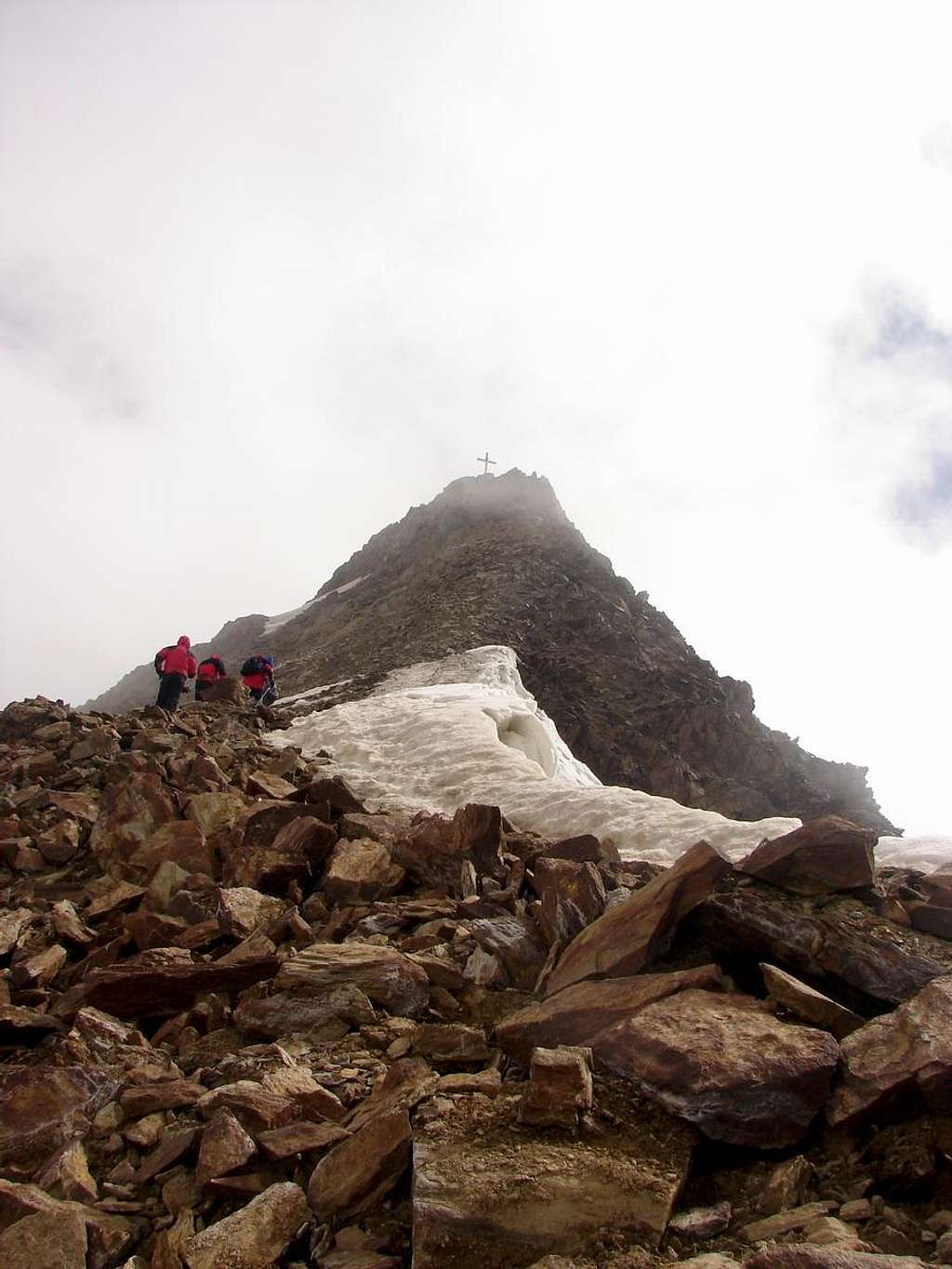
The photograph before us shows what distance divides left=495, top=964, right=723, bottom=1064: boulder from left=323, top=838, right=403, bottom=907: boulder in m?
2.57

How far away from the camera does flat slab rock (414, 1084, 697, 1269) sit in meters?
3.03

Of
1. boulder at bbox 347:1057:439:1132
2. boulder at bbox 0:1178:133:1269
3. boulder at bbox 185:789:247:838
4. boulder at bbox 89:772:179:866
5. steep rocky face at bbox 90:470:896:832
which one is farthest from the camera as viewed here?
steep rocky face at bbox 90:470:896:832

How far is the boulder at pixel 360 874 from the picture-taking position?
271 inches

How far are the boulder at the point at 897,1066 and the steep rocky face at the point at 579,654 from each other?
79.7 feet

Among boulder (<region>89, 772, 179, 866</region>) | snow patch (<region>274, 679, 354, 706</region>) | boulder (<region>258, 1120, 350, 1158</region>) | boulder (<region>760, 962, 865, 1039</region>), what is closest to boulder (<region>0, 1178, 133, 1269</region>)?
boulder (<region>258, 1120, 350, 1158</region>)

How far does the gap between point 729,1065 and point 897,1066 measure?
0.71 metres

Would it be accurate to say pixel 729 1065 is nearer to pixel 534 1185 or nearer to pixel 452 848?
pixel 534 1185

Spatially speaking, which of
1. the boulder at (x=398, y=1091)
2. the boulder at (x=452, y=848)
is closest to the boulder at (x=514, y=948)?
the boulder at (x=398, y=1091)

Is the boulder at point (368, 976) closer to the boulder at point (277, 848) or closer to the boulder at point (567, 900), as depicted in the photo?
the boulder at point (567, 900)

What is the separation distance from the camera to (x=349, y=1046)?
15.5 feet

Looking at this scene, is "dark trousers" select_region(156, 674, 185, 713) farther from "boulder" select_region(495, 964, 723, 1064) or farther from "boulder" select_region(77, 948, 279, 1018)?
"boulder" select_region(495, 964, 723, 1064)

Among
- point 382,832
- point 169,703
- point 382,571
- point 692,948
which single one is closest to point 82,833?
point 382,832

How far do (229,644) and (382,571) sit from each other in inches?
476

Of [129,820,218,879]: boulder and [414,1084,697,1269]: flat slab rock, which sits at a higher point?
[129,820,218,879]: boulder
